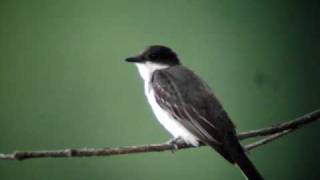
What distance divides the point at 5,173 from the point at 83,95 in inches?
11.8

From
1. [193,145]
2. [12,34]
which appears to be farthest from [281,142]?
[12,34]

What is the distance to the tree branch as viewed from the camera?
1482 mm

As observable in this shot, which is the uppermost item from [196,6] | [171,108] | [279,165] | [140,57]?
[196,6]

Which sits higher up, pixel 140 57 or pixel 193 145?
pixel 140 57

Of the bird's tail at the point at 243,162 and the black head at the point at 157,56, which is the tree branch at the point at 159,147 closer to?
the bird's tail at the point at 243,162

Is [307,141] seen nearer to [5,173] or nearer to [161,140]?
[161,140]

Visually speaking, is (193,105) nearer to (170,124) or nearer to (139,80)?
(170,124)

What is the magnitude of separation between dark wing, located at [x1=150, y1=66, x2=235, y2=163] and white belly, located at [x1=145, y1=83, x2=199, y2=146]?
0.01 m

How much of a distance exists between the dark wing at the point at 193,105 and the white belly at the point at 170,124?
15 mm

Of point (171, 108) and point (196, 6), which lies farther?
point (196, 6)

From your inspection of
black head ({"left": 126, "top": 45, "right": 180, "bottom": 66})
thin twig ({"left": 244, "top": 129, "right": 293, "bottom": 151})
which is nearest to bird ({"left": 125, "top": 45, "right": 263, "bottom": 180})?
black head ({"left": 126, "top": 45, "right": 180, "bottom": 66})

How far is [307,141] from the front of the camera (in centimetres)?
166

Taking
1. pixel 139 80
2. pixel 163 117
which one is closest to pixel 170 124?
pixel 163 117

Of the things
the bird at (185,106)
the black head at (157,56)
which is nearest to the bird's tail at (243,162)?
the bird at (185,106)
